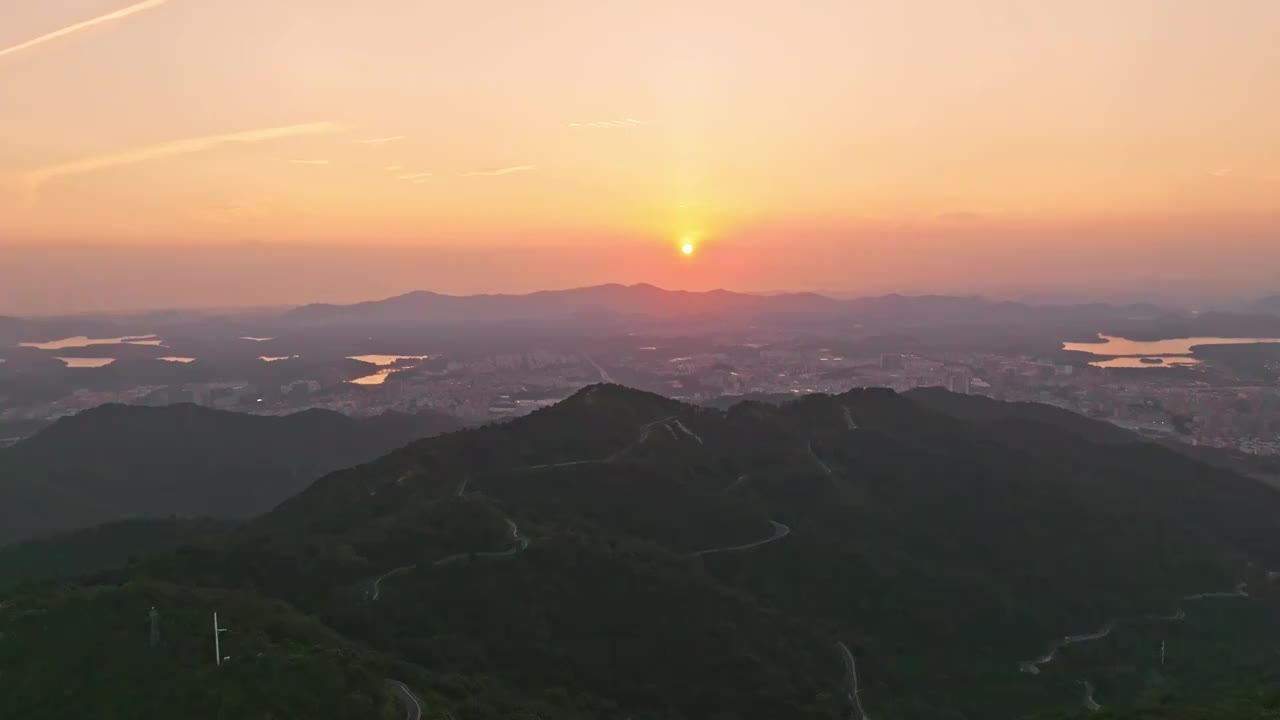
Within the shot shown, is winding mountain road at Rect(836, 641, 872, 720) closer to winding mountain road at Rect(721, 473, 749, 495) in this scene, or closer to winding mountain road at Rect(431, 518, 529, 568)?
winding mountain road at Rect(431, 518, 529, 568)

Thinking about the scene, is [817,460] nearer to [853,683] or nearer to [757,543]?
[757,543]

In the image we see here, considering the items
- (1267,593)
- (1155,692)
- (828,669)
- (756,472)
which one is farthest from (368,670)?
(1267,593)

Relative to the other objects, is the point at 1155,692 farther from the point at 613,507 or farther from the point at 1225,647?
the point at 613,507

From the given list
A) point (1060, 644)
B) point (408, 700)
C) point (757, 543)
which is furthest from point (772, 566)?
point (408, 700)

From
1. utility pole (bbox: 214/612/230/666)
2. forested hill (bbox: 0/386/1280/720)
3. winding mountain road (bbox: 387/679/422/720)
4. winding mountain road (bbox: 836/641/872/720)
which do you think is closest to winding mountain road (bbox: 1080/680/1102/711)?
forested hill (bbox: 0/386/1280/720)

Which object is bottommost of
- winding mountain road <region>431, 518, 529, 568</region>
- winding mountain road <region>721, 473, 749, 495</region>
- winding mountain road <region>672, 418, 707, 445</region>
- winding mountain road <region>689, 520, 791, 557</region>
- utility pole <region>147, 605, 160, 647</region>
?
winding mountain road <region>689, 520, 791, 557</region>
